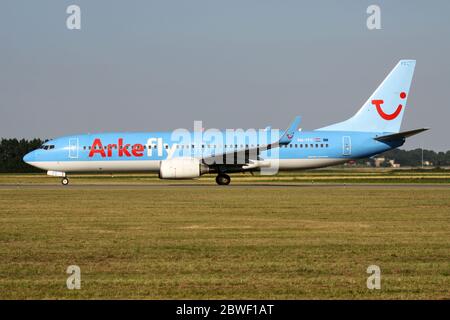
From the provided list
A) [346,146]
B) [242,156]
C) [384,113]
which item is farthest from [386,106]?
[242,156]

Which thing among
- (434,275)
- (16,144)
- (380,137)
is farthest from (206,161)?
(16,144)

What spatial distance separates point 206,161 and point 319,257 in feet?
107

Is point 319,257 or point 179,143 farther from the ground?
point 179,143

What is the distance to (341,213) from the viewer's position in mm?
22781

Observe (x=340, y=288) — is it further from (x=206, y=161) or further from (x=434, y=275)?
(x=206, y=161)

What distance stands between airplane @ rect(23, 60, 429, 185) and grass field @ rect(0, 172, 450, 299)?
20101 mm

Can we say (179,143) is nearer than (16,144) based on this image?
Yes

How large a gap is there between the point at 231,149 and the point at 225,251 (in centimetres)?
3259

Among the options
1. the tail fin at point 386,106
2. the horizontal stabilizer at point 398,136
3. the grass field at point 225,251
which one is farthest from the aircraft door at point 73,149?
the grass field at point 225,251

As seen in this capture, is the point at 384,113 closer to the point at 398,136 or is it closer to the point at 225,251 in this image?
the point at 398,136

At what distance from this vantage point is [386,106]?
4891cm

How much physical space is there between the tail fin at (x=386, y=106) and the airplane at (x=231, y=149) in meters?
0.07

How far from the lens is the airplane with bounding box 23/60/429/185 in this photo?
150 ft
